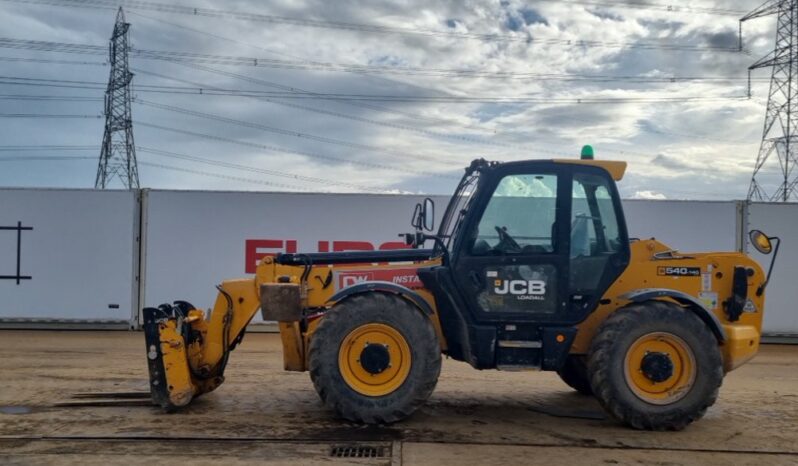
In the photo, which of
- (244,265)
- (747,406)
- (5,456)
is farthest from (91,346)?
(747,406)

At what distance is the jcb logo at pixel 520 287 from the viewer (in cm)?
608

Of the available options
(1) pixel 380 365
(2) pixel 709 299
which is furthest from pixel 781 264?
(1) pixel 380 365

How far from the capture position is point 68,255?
13.0m

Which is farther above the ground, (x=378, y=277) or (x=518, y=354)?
(x=378, y=277)

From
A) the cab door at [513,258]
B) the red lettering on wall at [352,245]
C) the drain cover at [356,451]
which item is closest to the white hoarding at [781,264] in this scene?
the red lettering on wall at [352,245]

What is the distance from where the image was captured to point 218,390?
24.2 ft

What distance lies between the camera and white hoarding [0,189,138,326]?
12.9 m

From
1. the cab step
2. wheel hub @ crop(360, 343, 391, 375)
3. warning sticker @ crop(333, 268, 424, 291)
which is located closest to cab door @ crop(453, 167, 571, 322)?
the cab step

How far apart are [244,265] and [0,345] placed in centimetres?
399

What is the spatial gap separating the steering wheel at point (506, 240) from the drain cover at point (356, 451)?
1.93 m

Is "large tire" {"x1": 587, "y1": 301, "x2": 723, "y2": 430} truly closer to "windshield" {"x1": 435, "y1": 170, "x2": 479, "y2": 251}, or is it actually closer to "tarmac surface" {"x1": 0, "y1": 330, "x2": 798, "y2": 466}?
"tarmac surface" {"x1": 0, "y1": 330, "x2": 798, "y2": 466}

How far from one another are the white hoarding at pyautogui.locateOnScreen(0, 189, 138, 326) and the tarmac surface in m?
4.40

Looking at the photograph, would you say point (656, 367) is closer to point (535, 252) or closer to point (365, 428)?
point (535, 252)

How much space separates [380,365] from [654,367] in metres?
2.22
